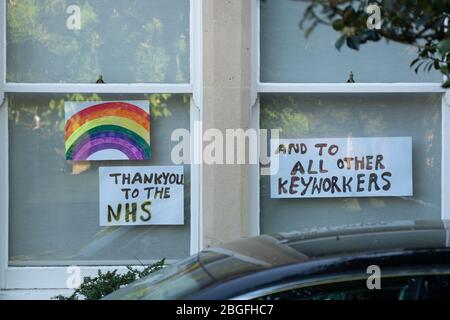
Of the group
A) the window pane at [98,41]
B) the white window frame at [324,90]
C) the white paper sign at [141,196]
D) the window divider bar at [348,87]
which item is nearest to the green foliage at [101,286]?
the white paper sign at [141,196]

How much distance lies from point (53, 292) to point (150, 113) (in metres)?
2.04

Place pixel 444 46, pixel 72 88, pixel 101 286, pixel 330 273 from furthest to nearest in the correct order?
pixel 72 88, pixel 101 286, pixel 444 46, pixel 330 273

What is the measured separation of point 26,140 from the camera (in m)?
7.14

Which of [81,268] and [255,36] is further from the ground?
[255,36]

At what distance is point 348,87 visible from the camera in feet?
23.7

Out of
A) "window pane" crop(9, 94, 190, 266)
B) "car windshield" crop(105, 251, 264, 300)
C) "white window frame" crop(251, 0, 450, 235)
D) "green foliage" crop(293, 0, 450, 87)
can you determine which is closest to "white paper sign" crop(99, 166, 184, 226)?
"window pane" crop(9, 94, 190, 266)

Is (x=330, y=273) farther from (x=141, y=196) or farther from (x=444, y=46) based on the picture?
(x=141, y=196)

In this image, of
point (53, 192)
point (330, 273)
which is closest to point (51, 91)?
point (53, 192)

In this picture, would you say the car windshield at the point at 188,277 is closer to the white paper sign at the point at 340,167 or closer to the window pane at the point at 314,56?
the white paper sign at the point at 340,167

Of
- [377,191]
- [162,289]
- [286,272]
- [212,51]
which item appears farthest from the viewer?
[377,191]

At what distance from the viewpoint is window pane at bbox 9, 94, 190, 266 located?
713 centimetres

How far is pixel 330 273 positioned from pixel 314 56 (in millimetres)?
4803

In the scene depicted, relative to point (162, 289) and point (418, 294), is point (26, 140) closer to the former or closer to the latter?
point (162, 289)

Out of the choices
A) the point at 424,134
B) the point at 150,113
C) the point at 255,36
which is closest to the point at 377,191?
the point at 424,134
